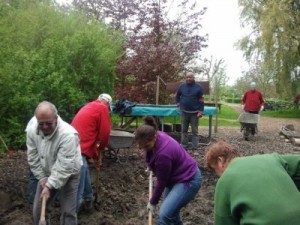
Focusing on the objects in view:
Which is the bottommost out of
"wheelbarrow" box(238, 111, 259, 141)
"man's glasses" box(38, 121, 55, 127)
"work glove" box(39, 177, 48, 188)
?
"wheelbarrow" box(238, 111, 259, 141)

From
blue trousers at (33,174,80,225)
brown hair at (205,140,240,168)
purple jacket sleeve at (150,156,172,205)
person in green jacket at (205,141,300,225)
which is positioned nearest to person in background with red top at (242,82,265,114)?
purple jacket sleeve at (150,156,172,205)

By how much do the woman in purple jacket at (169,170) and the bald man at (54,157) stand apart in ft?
2.30

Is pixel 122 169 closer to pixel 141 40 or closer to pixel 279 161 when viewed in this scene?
pixel 279 161

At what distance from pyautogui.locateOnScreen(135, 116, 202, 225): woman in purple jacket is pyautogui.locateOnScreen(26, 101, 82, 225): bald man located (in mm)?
702

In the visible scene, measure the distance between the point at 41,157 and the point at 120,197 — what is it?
9.24ft

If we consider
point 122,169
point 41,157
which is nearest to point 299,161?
point 41,157

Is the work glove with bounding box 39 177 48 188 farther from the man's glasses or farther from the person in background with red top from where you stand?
the person in background with red top

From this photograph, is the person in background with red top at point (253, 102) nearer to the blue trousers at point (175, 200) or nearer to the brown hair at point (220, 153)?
the blue trousers at point (175, 200)

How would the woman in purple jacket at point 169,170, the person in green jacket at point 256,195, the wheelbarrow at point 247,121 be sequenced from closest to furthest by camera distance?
the person in green jacket at point 256,195
the woman in purple jacket at point 169,170
the wheelbarrow at point 247,121

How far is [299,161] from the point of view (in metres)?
2.65

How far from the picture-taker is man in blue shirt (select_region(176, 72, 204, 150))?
32.3 ft

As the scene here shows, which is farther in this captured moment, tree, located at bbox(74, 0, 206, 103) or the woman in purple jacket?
tree, located at bbox(74, 0, 206, 103)

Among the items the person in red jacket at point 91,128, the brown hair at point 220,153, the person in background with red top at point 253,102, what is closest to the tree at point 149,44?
the person in background with red top at point 253,102

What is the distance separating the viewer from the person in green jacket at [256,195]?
223 centimetres
